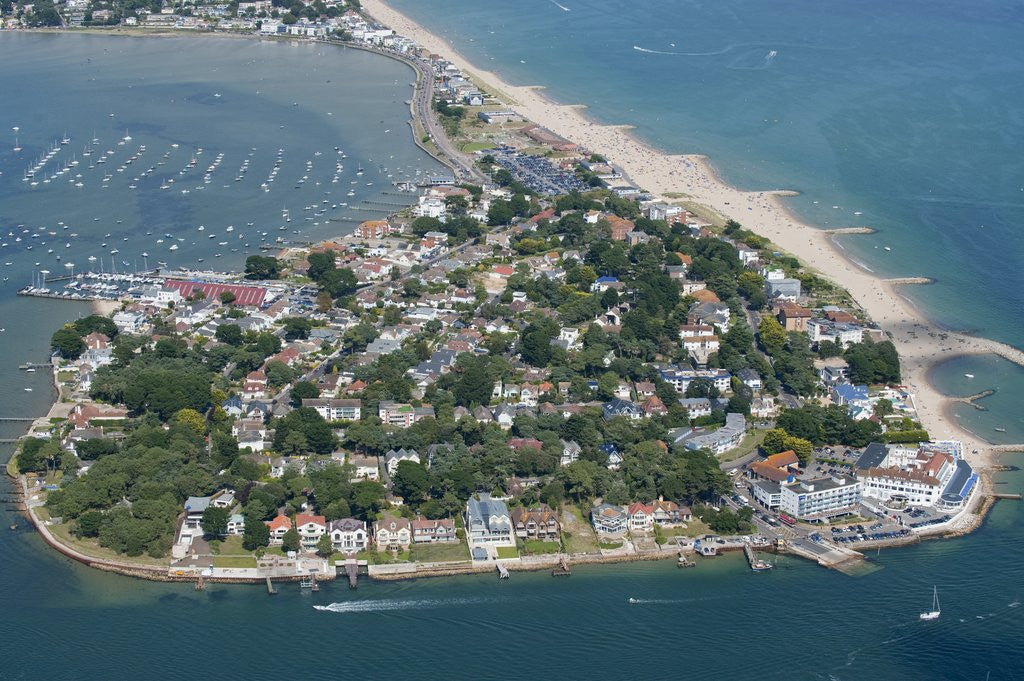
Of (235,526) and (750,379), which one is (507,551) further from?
(750,379)

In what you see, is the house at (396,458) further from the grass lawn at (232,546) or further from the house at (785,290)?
the house at (785,290)

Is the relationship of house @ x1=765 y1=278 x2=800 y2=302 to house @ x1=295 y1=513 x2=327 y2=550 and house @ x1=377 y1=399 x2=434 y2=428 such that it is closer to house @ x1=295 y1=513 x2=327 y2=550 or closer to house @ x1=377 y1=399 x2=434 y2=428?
house @ x1=377 y1=399 x2=434 y2=428

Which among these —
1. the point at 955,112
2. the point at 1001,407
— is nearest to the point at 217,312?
the point at 1001,407

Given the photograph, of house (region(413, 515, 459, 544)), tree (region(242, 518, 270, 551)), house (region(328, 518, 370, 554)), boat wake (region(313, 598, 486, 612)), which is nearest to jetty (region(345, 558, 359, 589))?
house (region(328, 518, 370, 554))

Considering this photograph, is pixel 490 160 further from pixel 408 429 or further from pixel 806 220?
pixel 408 429

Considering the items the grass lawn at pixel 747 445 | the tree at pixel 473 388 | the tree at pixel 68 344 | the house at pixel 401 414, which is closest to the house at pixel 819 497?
the grass lawn at pixel 747 445

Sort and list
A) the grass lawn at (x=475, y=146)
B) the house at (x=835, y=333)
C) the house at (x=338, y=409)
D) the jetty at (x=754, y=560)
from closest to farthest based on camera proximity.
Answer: the jetty at (x=754, y=560)
the house at (x=338, y=409)
the house at (x=835, y=333)
the grass lawn at (x=475, y=146)
